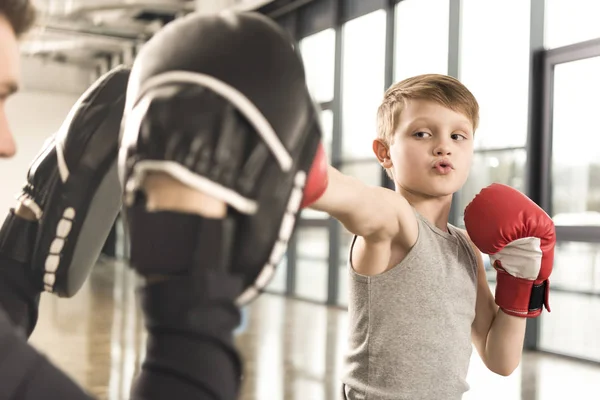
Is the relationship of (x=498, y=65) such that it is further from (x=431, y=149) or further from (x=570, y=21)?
(x=431, y=149)

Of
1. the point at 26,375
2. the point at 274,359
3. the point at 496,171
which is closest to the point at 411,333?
the point at 26,375

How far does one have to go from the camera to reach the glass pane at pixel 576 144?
4277 mm

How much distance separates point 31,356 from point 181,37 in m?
0.26

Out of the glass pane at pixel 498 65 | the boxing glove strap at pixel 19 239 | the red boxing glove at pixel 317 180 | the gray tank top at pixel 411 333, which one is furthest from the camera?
the glass pane at pixel 498 65

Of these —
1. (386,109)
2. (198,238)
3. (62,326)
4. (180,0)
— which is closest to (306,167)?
(198,238)

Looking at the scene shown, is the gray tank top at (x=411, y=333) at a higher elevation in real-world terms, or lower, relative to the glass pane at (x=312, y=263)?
higher

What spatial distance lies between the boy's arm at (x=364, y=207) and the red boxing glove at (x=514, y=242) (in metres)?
0.23

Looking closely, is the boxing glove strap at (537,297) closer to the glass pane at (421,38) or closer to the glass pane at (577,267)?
the glass pane at (577,267)

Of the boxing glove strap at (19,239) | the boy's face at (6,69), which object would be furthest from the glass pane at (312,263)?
the boy's face at (6,69)

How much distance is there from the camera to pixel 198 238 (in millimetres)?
438

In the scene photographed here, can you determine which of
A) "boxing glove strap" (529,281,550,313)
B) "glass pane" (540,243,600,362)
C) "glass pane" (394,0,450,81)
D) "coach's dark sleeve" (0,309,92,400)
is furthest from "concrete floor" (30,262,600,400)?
"glass pane" (394,0,450,81)

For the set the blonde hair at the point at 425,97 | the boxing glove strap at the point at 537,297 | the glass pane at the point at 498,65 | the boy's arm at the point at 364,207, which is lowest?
the boxing glove strap at the point at 537,297

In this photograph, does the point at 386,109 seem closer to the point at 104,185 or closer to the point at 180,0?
the point at 104,185

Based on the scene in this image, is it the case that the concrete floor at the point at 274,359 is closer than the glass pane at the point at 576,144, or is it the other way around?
the concrete floor at the point at 274,359
